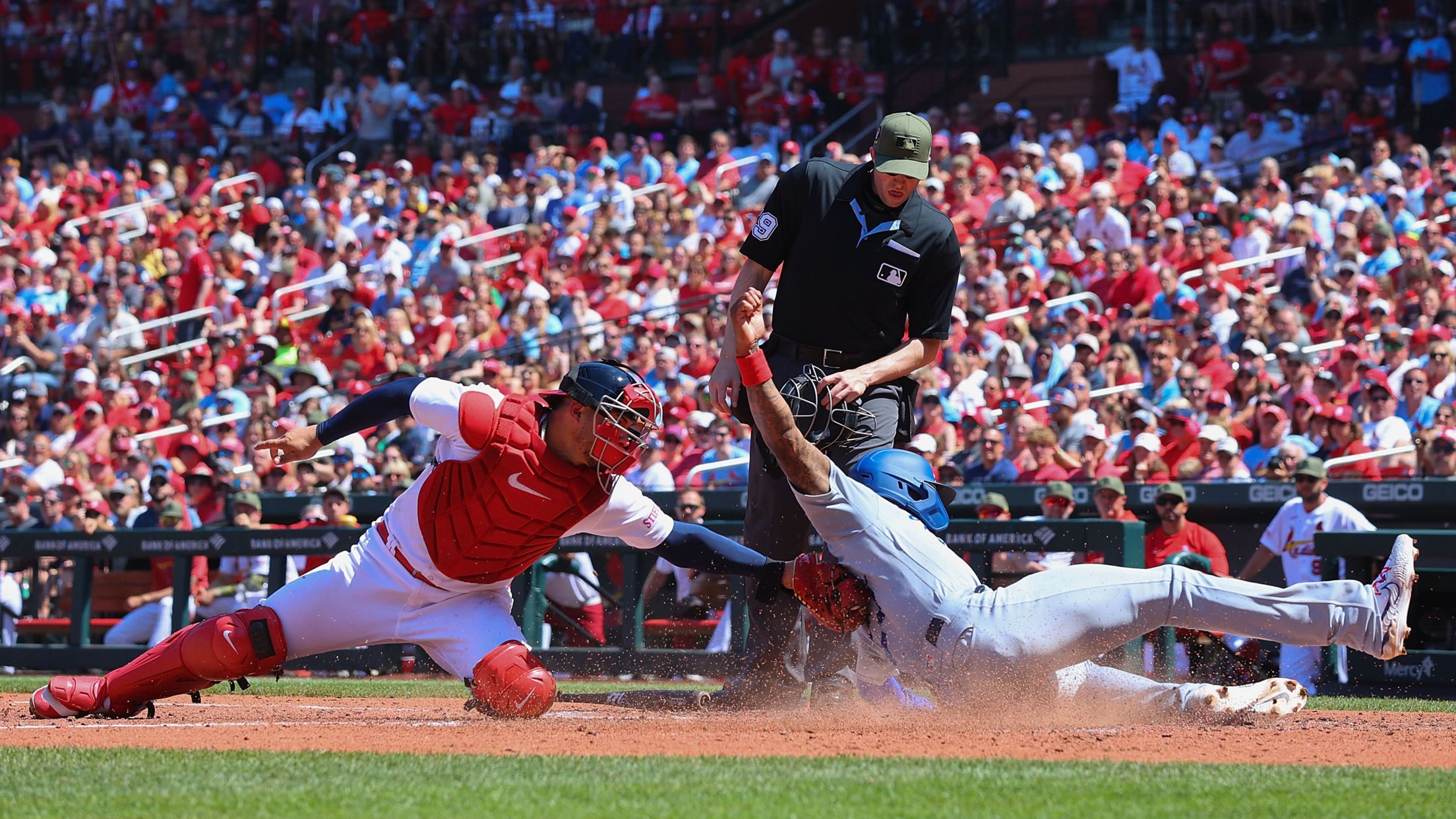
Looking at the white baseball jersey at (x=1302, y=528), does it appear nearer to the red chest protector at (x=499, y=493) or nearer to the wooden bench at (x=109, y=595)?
the red chest protector at (x=499, y=493)

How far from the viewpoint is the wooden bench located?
11312mm

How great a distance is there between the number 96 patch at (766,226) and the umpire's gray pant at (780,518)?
0.43 metres

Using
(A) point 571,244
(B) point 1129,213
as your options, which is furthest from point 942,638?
(A) point 571,244

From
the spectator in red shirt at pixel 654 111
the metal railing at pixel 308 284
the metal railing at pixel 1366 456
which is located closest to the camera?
the metal railing at pixel 1366 456

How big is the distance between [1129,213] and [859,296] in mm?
9180

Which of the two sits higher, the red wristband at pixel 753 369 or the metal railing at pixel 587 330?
the red wristband at pixel 753 369

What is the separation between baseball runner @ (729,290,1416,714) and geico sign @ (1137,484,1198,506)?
4642 mm

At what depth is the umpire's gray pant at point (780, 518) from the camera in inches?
247

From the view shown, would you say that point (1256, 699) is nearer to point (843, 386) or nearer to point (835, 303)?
point (843, 386)

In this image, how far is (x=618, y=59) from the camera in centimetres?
2328

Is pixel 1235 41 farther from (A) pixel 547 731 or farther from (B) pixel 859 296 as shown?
(A) pixel 547 731

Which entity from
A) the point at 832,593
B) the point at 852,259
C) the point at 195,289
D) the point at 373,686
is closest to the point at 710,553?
the point at 832,593

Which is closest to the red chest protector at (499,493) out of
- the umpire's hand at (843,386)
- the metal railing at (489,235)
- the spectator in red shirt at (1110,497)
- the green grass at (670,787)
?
the umpire's hand at (843,386)

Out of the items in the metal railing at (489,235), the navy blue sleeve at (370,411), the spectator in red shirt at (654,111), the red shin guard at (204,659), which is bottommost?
the metal railing at (489,235)
